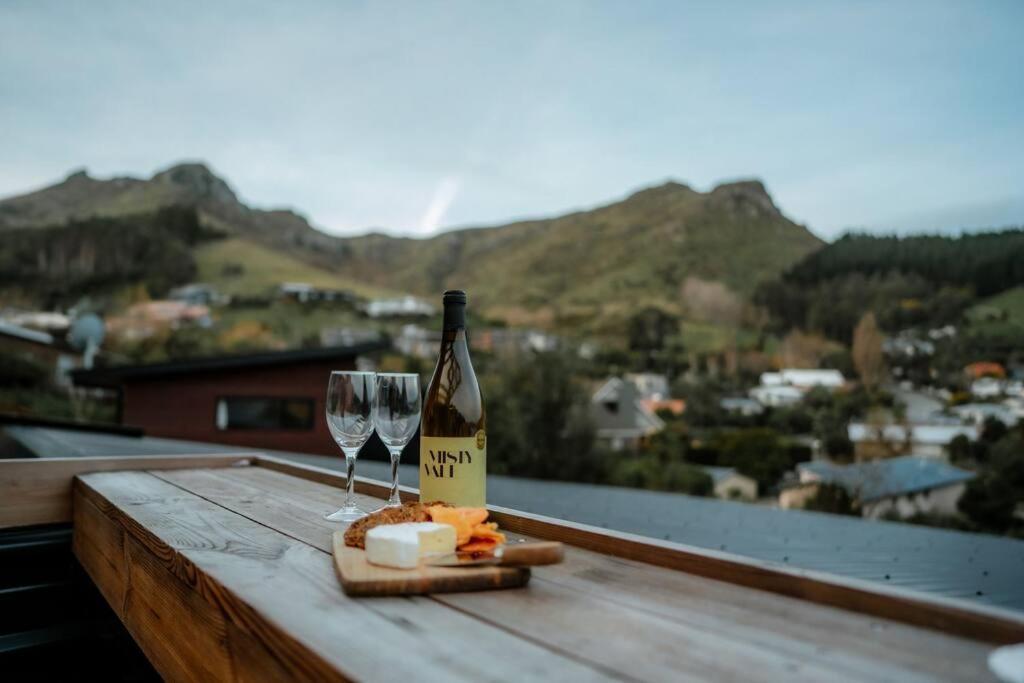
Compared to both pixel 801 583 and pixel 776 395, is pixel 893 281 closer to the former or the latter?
pixel 776 395

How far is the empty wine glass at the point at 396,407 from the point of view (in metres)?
1.12

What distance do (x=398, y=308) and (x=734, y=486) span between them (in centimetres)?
1996

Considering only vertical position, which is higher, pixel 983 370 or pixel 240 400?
pixel 983 370

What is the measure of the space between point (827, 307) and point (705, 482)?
694 centimetres

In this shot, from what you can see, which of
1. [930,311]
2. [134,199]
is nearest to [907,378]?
[930,311]

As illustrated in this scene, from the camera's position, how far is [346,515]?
3.50 feet

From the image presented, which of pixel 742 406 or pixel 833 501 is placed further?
pixel 742 406

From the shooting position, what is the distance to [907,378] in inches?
776

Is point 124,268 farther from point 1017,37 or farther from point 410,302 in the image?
point 1017,37

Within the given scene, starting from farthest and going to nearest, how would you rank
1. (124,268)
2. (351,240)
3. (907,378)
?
(351,240) → (124,268) → (907,378)

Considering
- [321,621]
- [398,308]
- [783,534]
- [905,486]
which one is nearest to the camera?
[321,621]

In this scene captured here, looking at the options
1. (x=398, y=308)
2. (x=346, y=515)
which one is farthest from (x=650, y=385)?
(x=346, y=515)

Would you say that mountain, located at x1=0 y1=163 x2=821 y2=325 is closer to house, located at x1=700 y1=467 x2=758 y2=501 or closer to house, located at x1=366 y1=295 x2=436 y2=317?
house, located at x1=366 y1=295 x2=436 y2=317

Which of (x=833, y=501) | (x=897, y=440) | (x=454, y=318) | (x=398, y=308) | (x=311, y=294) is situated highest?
(x=311, y=294)
